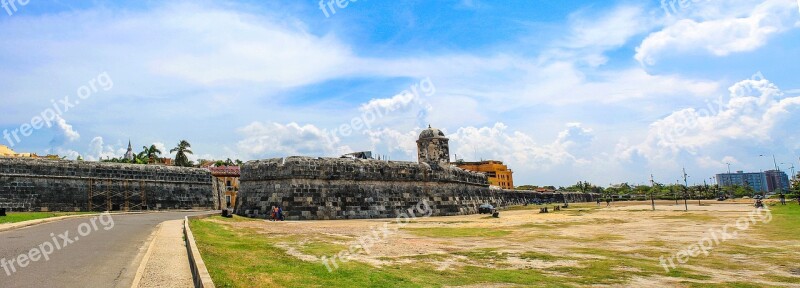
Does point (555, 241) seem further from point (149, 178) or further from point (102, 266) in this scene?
point (149, 178)

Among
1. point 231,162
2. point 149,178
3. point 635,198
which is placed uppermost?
point 231,162

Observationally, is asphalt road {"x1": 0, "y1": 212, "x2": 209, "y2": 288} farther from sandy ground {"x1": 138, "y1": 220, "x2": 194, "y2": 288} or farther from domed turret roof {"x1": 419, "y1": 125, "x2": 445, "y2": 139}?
domed turret roof {"x1": 419, "y1": 125, "x2": 445, "y2": 139}

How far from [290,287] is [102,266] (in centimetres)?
414

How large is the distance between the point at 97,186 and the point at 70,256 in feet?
72.7

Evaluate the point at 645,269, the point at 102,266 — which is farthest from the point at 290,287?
the point at 645,269

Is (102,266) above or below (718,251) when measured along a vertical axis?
above

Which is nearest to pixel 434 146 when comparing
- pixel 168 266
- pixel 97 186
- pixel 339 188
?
pixel 339 188

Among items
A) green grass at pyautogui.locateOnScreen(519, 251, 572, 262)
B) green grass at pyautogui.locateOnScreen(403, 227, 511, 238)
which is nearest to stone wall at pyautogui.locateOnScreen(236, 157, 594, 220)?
green grass at pyautogui.locateOnScreen(403, 227, 511, 238)

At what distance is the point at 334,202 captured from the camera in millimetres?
26641

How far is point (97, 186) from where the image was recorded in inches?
1109

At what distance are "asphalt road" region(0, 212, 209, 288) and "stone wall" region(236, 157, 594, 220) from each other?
11.2m
